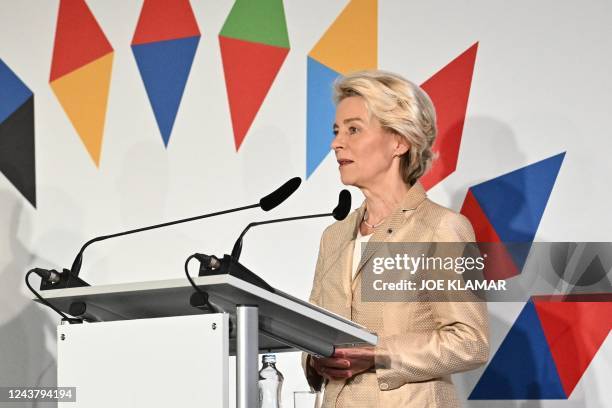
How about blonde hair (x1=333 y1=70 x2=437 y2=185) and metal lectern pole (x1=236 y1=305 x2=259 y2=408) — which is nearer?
metal lectern pole (x1=236 y1=305 x2=259 y2=408)

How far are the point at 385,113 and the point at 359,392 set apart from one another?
2.58 feet

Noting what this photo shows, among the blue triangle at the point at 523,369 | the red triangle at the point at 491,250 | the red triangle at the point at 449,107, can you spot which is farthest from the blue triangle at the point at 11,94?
the blue triangle at the point at 523,369

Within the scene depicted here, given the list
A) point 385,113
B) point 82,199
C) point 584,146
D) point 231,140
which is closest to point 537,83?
point 584,146

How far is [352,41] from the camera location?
362 centimetres

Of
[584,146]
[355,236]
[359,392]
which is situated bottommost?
[359,392]

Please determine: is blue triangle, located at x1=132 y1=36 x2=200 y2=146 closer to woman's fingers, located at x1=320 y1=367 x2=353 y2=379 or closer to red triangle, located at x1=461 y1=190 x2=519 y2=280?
red triangle, located at x1=461 y1=190 x2=519 y2=280

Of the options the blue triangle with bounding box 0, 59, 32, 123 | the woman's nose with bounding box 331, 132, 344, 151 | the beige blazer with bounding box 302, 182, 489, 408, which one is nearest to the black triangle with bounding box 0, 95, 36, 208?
the blue triangle with bounding box 0, 59, 32, 123

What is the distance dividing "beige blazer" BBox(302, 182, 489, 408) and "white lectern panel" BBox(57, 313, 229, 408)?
0.70 metres

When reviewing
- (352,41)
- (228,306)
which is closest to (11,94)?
(352,41)

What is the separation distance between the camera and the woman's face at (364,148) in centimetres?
262

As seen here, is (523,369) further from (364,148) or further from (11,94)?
(11,94)

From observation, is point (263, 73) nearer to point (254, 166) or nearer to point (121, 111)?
point (254, 166)

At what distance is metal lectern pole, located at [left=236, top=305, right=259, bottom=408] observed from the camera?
1.69 metres

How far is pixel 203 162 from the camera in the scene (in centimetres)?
382
